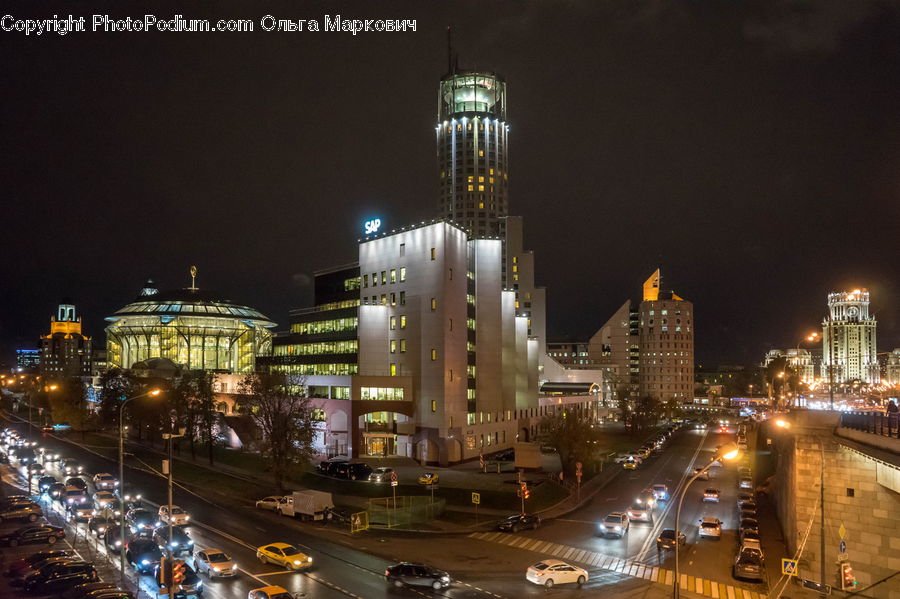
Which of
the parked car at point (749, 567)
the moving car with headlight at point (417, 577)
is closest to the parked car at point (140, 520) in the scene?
the moving car with headlight at point (417, 577)

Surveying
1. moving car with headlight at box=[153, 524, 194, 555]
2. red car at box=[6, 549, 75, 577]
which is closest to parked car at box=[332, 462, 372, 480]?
moving car with headlight at box=[153, 524, 194, 555]

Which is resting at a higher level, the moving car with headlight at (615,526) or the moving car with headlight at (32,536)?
the moving car with headlight at (32,536)

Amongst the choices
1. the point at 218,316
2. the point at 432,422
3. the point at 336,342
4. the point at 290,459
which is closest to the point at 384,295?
the point at 336,342

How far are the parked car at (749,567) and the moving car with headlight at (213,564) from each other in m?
27.5

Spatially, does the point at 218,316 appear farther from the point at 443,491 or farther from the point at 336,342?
the point at 443,491

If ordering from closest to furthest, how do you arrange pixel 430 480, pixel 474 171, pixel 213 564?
pixel 213 564, pixel 430 480, pixel 474 171

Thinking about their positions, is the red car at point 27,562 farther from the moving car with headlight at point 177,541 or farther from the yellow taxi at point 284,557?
the yellow taxi at point 284,557

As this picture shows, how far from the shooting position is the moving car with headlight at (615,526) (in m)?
45.1

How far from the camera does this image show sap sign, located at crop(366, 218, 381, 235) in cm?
9281

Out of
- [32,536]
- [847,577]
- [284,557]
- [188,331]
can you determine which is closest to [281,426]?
[32,536]

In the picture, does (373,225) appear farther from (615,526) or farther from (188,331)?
(188,331)

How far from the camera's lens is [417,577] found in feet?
107

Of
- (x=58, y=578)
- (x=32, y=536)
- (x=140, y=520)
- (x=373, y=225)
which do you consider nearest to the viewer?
(x=58, y=578)

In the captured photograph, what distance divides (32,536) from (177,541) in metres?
9.70
